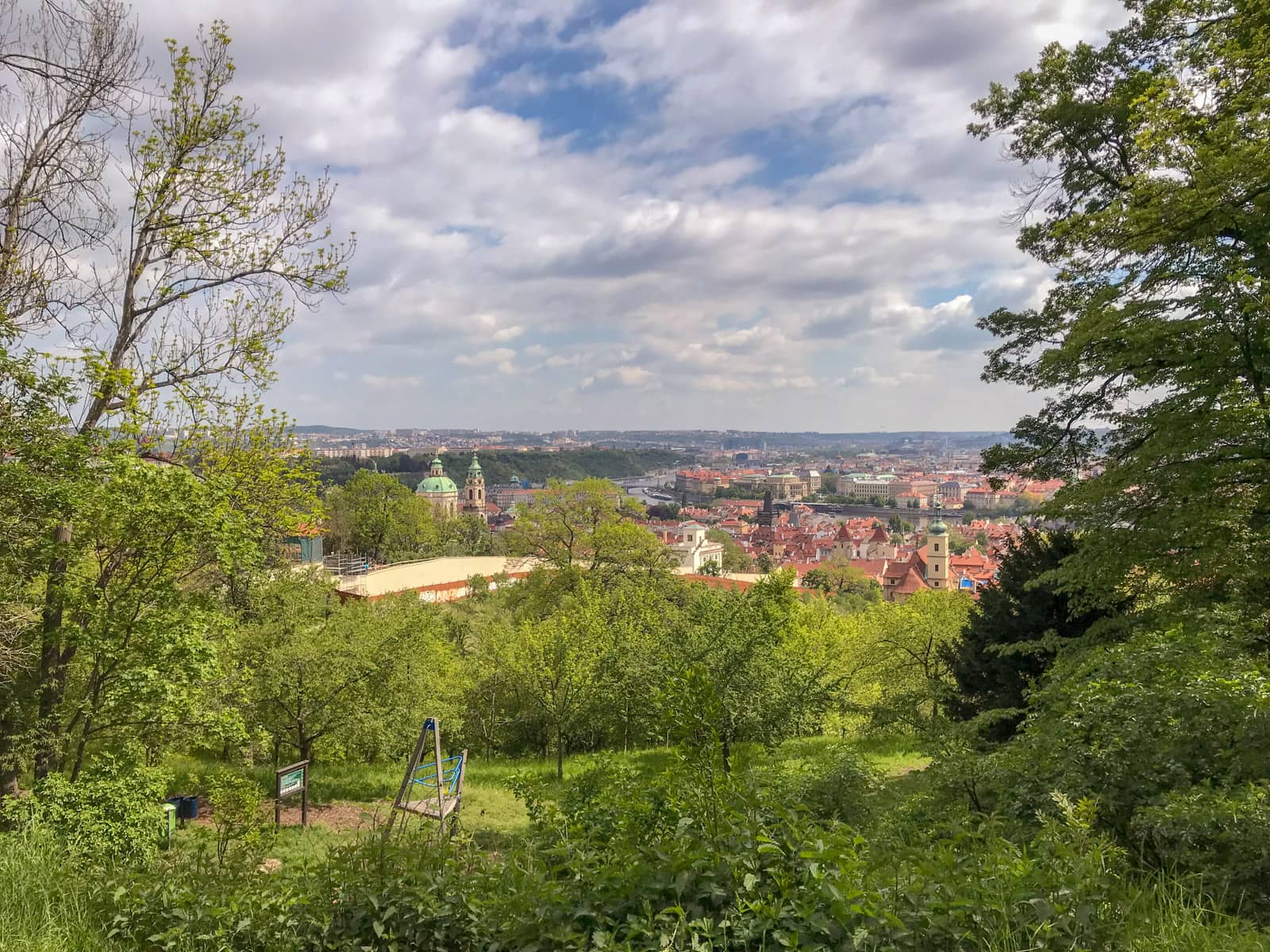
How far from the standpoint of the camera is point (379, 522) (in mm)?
51969

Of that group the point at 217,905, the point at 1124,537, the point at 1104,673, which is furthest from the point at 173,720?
the point at 1124,537

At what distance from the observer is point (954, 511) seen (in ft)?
591

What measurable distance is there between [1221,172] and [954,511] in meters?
191

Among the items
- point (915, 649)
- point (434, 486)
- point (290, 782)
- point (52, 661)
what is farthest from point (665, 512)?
point (52, 661)

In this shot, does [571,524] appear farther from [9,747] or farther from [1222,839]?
[1222,839]

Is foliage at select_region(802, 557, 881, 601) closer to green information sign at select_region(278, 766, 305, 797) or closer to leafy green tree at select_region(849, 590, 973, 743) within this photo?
leafy green tree at select_region(849, 590, 973, 743)

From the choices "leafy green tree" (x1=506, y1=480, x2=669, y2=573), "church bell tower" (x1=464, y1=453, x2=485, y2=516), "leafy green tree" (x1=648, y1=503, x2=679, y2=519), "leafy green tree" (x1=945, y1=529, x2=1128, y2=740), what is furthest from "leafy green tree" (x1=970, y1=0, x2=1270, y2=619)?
"leafy green tree" (x1=648, y1=503, x2=679, y2=519)

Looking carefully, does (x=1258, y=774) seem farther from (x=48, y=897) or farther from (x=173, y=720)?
(x=173, y=720)

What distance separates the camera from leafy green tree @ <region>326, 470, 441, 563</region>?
170 ft

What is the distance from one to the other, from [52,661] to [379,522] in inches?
1796

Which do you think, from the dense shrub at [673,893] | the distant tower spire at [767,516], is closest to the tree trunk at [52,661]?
the dense shrub at [673,893]

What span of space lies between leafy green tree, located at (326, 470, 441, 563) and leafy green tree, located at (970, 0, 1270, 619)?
4910 cm

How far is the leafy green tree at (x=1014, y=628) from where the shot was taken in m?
11.4

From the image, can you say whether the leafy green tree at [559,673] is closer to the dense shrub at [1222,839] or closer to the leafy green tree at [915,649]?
the leafy green tree at [915,649]
